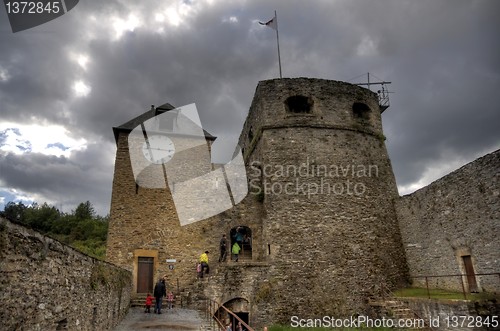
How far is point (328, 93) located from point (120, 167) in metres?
10.7

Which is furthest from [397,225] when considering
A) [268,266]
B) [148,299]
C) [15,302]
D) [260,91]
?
[15,302]

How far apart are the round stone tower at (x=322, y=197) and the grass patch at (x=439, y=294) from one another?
663 millimetres

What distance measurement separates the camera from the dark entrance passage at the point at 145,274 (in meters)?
14.9

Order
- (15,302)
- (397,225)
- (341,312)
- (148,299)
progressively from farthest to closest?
(397,225), (341,312), (148,299), (15,302)

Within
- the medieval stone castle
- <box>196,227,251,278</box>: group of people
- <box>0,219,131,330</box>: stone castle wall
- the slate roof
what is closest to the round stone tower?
the medieval stone castle

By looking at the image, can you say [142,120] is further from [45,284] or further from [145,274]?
[45,284]

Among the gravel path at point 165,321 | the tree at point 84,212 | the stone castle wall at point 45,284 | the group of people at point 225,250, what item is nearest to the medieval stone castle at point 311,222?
the group of people at point 225,250

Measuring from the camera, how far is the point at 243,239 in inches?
631

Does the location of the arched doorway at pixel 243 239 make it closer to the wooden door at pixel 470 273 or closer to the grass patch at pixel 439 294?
the grass patch at pixel 439 294

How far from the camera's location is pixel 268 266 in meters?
14.3

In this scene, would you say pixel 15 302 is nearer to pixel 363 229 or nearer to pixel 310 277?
pixel 310 277

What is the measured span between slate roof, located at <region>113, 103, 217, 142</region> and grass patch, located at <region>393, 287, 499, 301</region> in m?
11.6

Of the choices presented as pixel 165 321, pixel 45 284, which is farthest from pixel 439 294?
pixel 45 284

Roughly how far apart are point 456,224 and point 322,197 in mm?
5184
